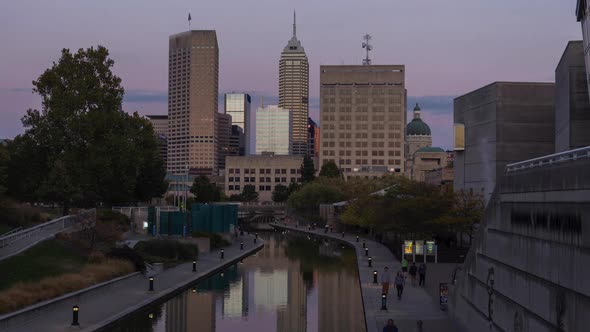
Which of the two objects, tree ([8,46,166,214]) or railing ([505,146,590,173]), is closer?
railing ([505,146,590,173])

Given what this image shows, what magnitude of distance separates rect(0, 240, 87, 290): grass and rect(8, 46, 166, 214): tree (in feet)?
45.5

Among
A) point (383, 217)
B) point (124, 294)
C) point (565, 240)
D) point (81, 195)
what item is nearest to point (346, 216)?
point (383, 217)

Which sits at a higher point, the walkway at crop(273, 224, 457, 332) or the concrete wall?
the concrete wall

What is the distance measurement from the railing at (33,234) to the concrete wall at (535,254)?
2233cm

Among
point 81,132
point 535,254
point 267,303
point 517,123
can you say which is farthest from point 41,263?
point 517,123

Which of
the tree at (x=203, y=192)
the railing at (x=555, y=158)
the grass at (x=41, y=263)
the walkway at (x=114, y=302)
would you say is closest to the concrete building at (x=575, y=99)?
the railing at (x=555, y=158)

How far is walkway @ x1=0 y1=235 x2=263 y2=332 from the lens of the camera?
28328 millimetres

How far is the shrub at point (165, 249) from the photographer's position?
5556 centimetres

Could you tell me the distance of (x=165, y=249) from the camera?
186 feet

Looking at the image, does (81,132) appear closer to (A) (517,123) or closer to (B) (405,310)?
(B) (405,310)

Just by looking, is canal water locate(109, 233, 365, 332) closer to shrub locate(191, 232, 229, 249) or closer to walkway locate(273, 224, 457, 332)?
walkway locate(273, 224, 457, 332)

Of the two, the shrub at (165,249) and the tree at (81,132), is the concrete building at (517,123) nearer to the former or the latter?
the shrub at (165,249)

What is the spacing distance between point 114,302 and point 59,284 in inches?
101

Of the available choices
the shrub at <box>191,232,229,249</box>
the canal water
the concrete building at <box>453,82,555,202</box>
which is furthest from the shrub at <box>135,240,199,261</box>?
the concrete building at <box>453,82,555,202</box>
